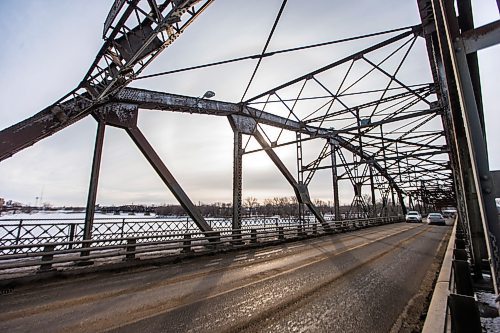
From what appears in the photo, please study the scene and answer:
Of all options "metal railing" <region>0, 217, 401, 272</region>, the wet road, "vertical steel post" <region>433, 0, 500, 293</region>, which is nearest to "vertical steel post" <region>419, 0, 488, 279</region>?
"vertical steel post" <region>433, 0, 500, 293</region>

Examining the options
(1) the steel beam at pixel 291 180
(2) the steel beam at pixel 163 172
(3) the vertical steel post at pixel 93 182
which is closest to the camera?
(3) the vertical steel post at pixel 93 182

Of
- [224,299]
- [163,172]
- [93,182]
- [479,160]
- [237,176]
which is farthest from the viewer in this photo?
[237,176]

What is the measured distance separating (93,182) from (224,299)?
8013mm

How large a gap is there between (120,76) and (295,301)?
8478 mm

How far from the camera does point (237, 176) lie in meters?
13.6

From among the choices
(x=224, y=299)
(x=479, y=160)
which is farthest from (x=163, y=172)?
(x=479, y=160)

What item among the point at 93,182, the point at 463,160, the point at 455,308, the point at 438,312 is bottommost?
the point at 438,312

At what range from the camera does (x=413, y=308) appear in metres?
4.09

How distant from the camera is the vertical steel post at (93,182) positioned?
29.7 ft

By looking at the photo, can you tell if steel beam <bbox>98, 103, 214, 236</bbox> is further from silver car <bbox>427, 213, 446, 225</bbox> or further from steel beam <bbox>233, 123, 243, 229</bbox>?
silver car <bbox>427, 213, 446, 225</bbox>

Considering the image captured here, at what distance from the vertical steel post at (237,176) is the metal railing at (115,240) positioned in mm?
1000

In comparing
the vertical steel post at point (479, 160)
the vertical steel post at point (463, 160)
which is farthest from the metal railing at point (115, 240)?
the vertical steel post at point (463, 160)

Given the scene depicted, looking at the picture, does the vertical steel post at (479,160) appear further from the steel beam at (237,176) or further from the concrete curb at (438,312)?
the steel beam at (237,176)

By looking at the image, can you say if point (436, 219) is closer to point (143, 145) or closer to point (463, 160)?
point (463, 160)
